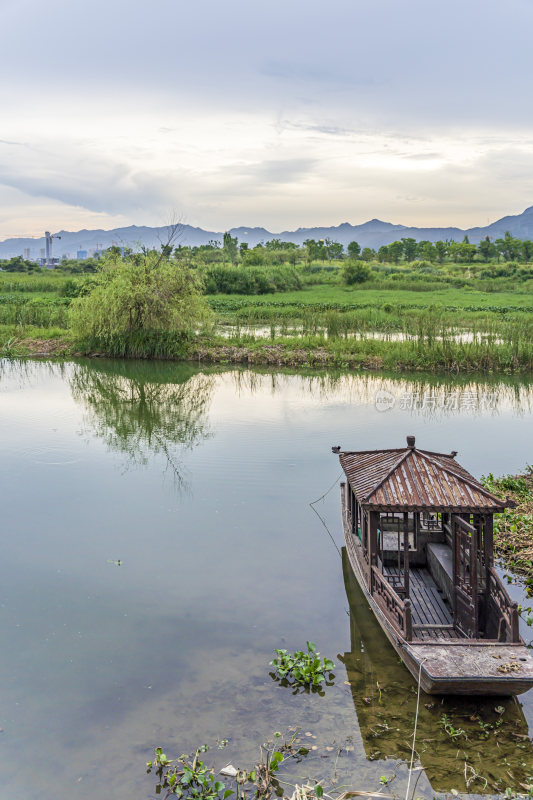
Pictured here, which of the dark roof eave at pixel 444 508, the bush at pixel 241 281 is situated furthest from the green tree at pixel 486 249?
the dark roof eave at pixel 444 508

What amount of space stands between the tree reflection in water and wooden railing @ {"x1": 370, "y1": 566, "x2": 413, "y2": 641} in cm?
512

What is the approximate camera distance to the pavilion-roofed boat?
17.1ft

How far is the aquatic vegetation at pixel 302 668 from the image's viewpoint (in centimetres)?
584

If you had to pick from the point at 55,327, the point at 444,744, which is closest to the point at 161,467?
the point at 444,744

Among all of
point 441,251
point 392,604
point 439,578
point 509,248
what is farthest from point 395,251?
point 392,604

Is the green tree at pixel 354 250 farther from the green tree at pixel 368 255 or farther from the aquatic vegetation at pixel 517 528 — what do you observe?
the aquatic vegetation at pixel 517 528

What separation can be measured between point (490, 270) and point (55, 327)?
4101 centimetres

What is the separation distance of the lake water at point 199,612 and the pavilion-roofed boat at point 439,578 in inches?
19.3

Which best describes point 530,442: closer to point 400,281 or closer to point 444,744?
point 444,744

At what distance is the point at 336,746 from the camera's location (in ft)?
16.6

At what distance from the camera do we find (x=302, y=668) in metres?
5.85

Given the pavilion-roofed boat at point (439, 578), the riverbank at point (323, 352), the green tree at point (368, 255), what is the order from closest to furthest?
the pavilion-roofed boat at point (439, 578), the riverbank at point (323, 352), the green tree at point (368, 255)

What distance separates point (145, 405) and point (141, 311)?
766 cm

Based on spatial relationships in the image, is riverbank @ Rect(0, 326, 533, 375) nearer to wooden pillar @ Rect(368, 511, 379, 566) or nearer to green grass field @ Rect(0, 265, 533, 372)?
green grass field @ Rect(0, 265, 533, 372)
